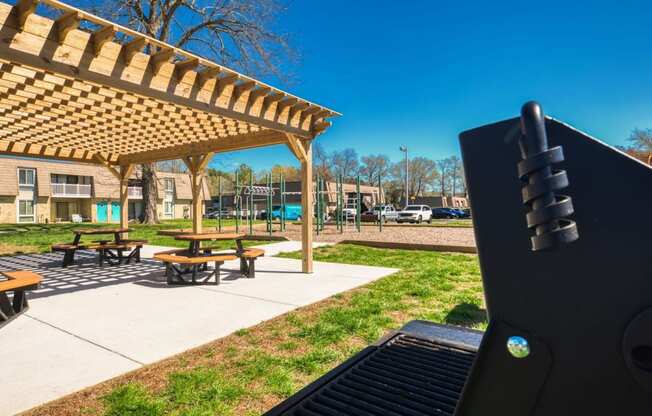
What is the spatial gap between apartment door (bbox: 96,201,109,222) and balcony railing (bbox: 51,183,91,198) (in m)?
1.67

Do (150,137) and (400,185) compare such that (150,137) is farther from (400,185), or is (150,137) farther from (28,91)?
(400,185)

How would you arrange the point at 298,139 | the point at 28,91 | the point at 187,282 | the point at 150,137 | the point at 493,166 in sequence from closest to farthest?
the point at 493,166 < the point at 28,91 < the point at 187,282 < the point at 298,139 < the point at 150,137

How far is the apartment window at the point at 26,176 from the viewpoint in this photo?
34.1 meters

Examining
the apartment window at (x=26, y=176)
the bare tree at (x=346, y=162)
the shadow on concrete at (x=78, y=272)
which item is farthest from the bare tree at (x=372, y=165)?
the shadow on concrete at (x=78, y=272)

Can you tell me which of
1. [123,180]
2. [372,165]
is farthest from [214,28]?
[372,165]

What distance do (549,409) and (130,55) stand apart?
14.9 ft

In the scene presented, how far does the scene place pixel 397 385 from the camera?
1.42m

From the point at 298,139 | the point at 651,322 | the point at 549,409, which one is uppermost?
the point at 298,139

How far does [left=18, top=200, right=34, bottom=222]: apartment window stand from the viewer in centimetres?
3391

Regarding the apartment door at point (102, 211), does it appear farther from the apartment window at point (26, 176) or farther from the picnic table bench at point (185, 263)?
the picnic table bench at point (185, 263)

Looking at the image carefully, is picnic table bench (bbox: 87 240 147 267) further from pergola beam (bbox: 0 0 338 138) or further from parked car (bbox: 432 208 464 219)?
parked car (bbox: 432 208 464 219)

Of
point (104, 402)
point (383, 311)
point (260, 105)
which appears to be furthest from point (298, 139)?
point (104, 402)

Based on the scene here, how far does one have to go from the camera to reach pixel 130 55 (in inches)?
151

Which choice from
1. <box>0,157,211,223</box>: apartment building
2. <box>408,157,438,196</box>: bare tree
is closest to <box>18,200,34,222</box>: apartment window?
<box>0,157,211,223</box>: apartment building
